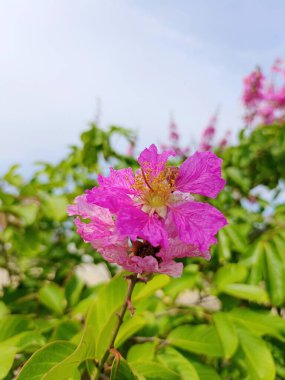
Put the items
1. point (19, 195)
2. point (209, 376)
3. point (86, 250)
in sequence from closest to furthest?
point (209, 376)
point (19, 195)
point (86, 250)

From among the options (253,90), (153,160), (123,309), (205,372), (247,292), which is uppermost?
(253,90)

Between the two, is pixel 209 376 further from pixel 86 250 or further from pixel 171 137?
pixel 171 137

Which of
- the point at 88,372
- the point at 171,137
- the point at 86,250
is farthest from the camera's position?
the point at 171,137

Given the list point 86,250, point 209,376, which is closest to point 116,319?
point 209,376

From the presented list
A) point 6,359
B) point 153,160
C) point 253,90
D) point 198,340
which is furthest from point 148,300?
point 253,90

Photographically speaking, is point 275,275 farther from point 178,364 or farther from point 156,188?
point 156,188

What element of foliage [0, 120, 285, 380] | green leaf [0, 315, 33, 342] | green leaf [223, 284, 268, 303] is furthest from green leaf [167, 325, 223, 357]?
green leaf [0, 315, 33, 342]

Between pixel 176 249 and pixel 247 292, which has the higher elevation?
pixel 176 249
